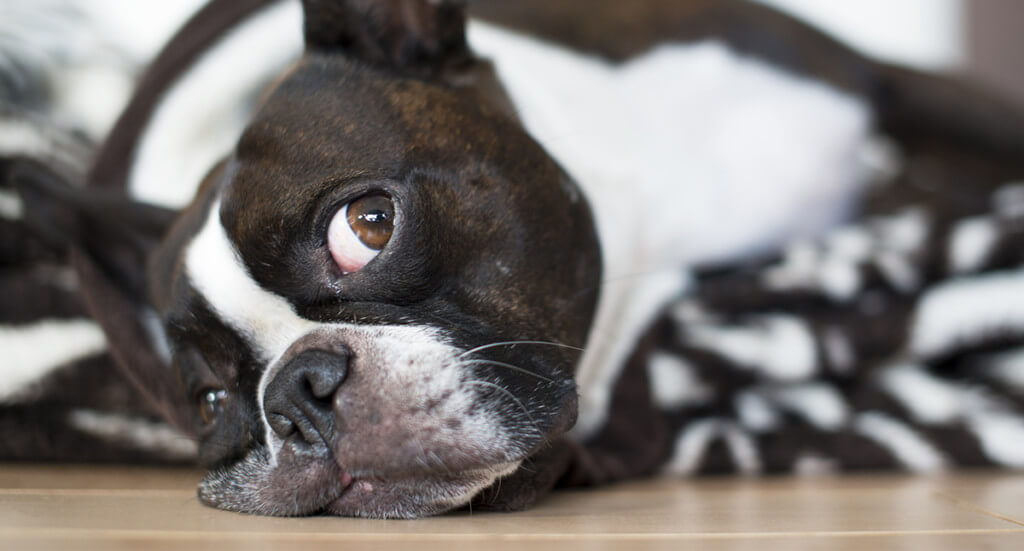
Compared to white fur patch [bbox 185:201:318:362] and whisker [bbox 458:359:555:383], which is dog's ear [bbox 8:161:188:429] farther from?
whisker [bbox 458:359:555:383]

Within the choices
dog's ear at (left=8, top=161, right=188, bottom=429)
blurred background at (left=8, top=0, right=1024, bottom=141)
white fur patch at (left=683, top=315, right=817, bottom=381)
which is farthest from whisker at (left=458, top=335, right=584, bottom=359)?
blurred background at (left=8, top=0, right=1024, bottom=141)

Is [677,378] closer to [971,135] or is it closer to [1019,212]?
[1019,212]

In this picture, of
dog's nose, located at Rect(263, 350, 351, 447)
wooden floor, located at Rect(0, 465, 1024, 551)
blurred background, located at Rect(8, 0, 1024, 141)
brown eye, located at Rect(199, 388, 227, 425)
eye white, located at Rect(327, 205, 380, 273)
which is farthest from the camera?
blurred background, located at Rect(8, 0, 1024, 141)

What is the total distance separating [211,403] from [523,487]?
545mm

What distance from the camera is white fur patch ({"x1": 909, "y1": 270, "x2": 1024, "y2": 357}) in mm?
1821

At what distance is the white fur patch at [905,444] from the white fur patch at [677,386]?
315mm

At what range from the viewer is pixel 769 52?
7.65ft

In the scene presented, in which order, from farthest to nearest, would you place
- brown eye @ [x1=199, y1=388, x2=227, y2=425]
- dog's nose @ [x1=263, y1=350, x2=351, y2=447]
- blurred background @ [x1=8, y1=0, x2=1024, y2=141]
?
blurred background @ [x1=8, y1=0, x2=1024, y2=141]
brown eye @ [x1=199, y1=388, x2=227, y2=425]
dog's nose @ [x1=263, y1=350, x2=351, y2=447]

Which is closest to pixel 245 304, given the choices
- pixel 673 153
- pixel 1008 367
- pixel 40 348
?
pixel 40 348

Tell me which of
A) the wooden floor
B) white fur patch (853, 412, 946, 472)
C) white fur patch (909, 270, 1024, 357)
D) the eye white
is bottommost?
the wooden floor

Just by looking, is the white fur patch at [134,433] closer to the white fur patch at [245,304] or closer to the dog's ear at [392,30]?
the white fur patch at [245,304]

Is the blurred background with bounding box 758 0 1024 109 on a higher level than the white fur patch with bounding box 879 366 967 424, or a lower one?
higher

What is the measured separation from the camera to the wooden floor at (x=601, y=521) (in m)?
0.94

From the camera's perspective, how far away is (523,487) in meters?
1.31
